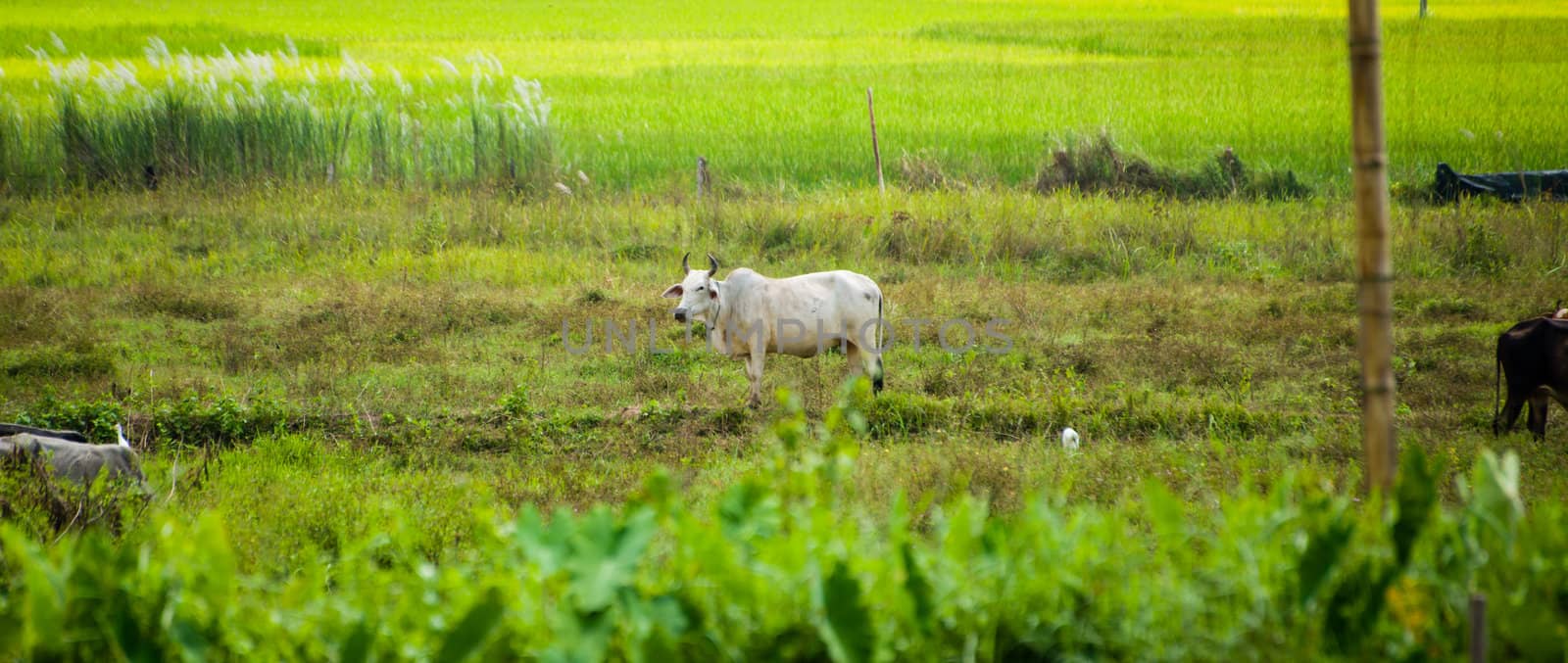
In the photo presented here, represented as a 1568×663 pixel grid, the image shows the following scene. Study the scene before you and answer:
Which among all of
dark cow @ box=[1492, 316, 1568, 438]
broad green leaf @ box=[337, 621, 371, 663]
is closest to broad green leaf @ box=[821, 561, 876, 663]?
broad green leaf @ box=[337, 621, 371, 663]

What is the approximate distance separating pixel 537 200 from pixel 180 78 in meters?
→ 5.89

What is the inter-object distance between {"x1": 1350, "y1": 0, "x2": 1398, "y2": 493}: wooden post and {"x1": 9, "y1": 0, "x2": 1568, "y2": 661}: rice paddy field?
34 centimetres

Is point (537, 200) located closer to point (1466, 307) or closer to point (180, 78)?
point (180, 78)

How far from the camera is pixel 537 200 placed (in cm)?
1227

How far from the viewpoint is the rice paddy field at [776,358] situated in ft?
6.57

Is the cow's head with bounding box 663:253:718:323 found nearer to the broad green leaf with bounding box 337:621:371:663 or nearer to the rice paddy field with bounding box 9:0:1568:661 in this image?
the rice paddy field with bounding box 9:0:1568:661

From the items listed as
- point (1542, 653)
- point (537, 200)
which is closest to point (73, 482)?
point (1542, 653)

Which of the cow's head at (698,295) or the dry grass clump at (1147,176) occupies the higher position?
the dry grass clump at (1147,176)

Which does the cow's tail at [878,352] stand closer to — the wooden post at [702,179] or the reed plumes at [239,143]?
the wooden post at [702,179]

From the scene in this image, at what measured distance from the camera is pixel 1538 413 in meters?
5.57

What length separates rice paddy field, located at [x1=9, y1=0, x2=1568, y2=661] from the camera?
6.57 ft

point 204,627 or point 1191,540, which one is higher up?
point 204,627

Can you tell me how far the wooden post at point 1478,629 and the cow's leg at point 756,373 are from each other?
5069 mm

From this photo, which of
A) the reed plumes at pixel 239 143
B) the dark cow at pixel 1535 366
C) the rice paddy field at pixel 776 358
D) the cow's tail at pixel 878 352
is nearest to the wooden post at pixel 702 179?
the rice paddy field at pixel 776 358
